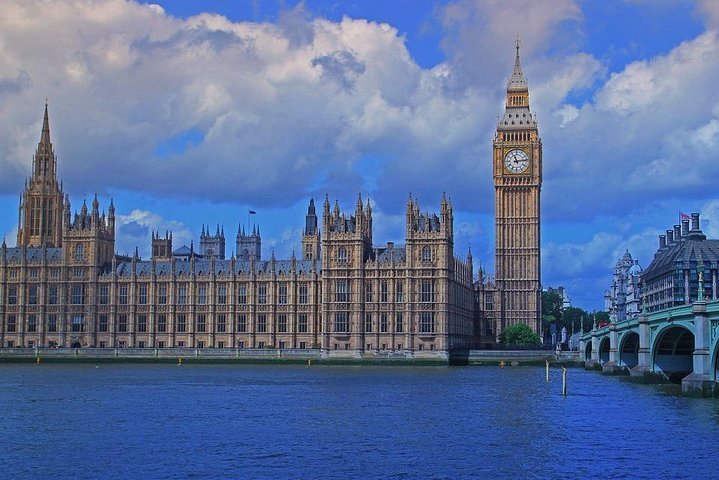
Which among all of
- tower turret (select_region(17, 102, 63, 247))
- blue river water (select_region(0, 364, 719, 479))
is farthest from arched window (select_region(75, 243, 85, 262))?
blue river water (select_region(0, 364, 719, 479))

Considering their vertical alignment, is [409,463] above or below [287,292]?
below

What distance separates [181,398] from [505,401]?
2446cm

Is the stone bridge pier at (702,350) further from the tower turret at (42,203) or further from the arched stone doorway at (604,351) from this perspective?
the tower turret at (42,203)

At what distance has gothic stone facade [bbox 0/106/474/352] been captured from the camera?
156 metres

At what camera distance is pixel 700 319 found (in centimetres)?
7738

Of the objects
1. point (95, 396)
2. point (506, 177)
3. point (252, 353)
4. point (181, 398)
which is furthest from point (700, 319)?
point (506, 177)

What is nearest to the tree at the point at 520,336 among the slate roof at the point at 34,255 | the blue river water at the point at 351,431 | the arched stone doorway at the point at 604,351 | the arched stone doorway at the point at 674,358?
the arched stone doorway at the point at 604,351

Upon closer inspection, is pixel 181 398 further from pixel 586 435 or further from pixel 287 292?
pixel 287 292

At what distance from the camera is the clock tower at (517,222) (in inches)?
7037

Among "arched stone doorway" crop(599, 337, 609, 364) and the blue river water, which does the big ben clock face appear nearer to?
"arched stone doorway" crop(599, 337, 609, 364)

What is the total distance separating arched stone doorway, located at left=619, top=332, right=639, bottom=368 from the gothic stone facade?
31787 millimetres

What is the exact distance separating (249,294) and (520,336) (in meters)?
39.4

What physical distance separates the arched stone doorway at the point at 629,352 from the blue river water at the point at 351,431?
15.5 metres

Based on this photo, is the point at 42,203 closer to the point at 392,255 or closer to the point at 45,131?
the point at 45,131
